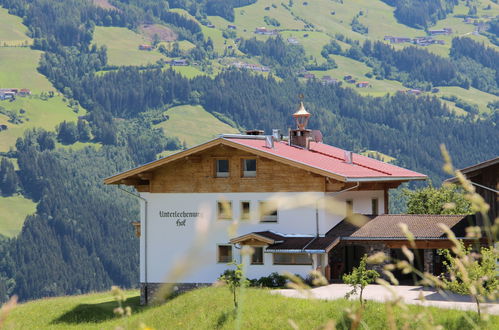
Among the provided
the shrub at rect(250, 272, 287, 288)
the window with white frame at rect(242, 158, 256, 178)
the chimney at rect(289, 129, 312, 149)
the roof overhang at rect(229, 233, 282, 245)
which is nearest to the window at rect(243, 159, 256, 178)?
the window with white frame at rect(242, 158, 256, 178)

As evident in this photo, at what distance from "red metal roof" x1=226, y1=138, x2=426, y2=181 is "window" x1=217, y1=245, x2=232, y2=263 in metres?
4.59

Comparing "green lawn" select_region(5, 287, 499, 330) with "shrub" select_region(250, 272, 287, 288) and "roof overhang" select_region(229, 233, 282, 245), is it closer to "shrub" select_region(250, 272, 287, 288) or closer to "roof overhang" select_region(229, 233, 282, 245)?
"shrub" select_region(250, 272, 287, 288)

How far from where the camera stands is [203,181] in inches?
1769

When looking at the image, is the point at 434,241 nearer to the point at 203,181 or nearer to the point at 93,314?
the point at 203,181

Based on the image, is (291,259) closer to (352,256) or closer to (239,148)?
(352,256)

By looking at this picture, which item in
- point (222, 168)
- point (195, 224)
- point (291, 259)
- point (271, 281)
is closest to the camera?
point (271, 281)

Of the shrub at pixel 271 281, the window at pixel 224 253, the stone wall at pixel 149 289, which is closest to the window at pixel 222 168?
the window at pixel 224 253

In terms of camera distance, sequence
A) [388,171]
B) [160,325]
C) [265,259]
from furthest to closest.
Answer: [388,171] < [265,259] < [160,325]

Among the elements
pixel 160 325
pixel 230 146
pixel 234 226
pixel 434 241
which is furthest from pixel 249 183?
pixel 234 226

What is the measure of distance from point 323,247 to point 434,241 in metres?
4.57

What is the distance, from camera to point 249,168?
146 ft

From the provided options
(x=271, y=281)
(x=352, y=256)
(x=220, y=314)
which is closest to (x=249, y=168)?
(x=271, y=281)

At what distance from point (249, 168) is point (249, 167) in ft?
0.14

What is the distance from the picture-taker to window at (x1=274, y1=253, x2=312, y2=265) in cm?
4194
